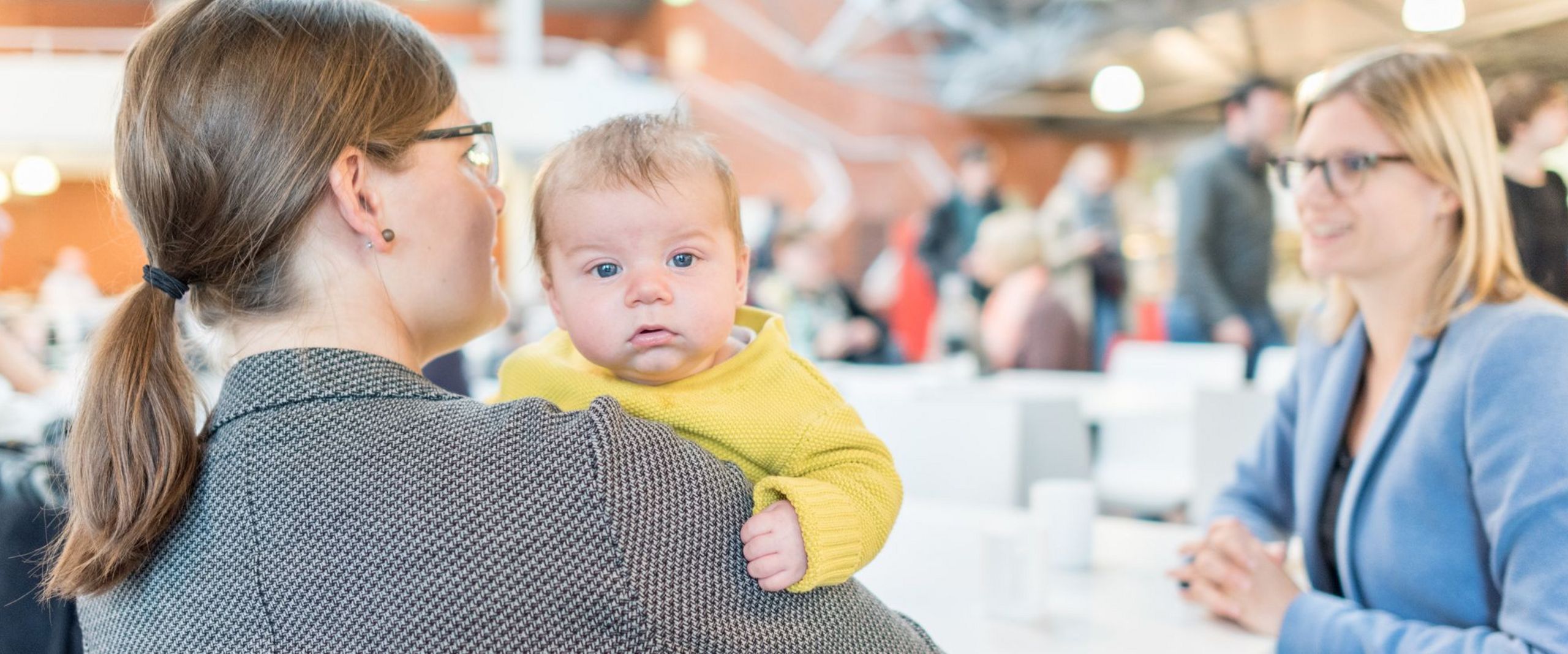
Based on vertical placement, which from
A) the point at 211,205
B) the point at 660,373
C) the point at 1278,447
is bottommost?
the point at 1278,447

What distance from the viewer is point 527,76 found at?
14.2 metres

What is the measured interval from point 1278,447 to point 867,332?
155 inches

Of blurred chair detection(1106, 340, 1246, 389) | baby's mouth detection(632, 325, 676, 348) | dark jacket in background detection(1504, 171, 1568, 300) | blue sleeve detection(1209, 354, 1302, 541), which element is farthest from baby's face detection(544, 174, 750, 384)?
blurred chair detection(1106, 340, 1246, 389)

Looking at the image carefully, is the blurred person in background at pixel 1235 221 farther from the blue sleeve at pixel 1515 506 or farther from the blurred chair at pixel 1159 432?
the blue sleeve at pixel 1515 506

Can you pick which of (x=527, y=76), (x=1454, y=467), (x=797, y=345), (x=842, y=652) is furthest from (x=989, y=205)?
(x=527, y=76)

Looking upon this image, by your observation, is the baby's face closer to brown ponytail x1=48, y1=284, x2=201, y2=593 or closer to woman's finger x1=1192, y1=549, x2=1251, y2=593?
brown ponytail x1=48, y1=284, x2=201, y2=593

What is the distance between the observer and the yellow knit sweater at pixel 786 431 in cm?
106

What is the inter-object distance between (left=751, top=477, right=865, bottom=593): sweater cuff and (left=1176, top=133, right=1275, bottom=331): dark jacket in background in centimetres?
424

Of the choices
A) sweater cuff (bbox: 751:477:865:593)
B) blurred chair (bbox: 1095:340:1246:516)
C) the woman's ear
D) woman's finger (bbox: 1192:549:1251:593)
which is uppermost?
the woman's ear

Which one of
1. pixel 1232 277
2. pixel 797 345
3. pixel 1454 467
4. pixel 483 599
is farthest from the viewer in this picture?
pixel 797 345

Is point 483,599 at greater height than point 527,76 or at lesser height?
lesser

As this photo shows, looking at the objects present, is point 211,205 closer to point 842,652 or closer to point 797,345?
point 842,652

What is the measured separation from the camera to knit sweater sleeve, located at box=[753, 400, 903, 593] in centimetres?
100

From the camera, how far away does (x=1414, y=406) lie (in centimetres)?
159
